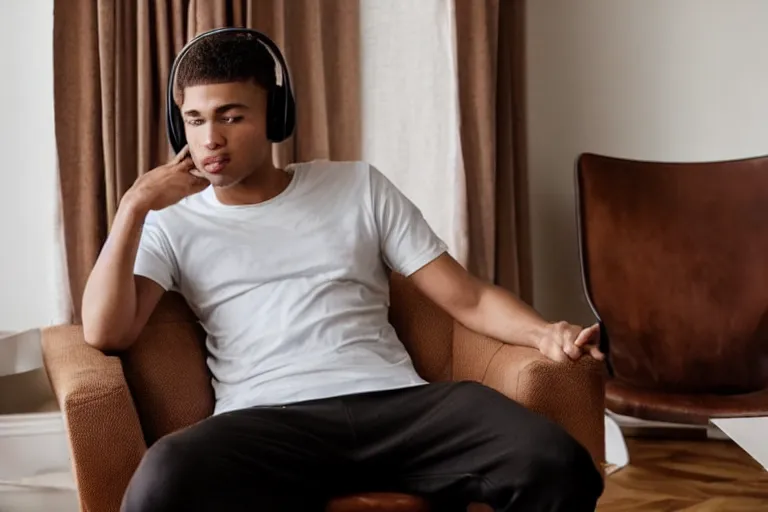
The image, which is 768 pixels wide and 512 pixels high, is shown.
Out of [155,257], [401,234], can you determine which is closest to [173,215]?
[155,257]

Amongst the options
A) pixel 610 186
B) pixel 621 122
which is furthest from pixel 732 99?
pixel 610 186

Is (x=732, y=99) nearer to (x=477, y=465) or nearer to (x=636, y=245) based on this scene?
(x=636, y=245)

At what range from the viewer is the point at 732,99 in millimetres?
2801

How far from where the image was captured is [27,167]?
7.88 ft

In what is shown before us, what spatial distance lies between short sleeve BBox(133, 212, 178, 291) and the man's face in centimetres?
14

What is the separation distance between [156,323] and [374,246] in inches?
17.0

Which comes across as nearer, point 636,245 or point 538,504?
point 538,504

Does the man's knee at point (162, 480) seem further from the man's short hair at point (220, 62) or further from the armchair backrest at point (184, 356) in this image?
the man's short hair at point (220, 62)

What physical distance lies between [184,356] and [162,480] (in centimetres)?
44

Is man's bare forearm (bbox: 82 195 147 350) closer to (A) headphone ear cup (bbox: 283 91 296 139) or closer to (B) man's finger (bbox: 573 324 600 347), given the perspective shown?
(A) headphone ear cup (bbox: 283 91 296 139)

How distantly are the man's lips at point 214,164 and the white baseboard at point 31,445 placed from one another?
1.75 ft

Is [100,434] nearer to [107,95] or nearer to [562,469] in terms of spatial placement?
[562,469]

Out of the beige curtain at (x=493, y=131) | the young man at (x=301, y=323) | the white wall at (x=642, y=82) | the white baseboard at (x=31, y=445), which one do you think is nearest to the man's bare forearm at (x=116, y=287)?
the young man at (x=301, y=323)

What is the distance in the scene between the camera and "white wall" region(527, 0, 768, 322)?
2.78 m
